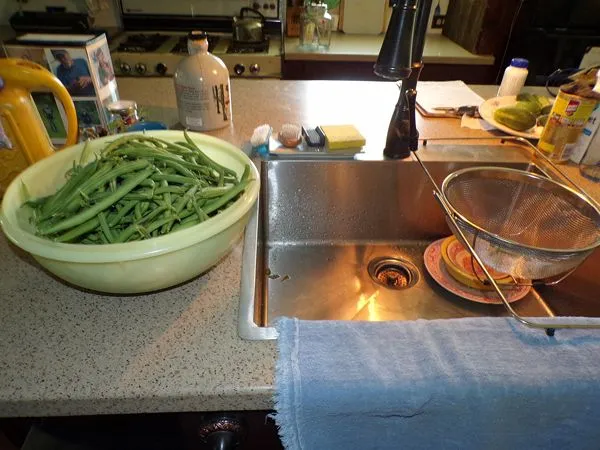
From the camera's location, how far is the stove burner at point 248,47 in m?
2.04

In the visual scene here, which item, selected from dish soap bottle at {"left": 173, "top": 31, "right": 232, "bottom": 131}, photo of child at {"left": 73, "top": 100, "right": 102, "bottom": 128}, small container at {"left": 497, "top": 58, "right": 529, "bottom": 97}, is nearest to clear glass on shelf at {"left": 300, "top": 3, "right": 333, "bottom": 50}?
small container at {"left": 497, "top": 58, "right": 529, "bottom": 97}

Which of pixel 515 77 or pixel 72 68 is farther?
pixel 515 77

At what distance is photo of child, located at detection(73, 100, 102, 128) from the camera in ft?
2.72

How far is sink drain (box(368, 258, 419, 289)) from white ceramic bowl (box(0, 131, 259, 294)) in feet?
1.52

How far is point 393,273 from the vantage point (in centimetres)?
89

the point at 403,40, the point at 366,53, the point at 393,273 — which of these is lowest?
the point at 393,273

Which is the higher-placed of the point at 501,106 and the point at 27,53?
the point at 27,53

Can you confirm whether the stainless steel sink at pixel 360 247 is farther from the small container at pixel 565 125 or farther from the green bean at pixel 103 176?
the green bean at pixel 103 176

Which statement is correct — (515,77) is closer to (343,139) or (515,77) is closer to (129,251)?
(343,139)

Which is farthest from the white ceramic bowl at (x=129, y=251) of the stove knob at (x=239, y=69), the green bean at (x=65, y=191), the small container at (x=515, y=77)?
the stove knob at (x=239, y=69)

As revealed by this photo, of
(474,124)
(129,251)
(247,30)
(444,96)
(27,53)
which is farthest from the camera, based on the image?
(247,30)

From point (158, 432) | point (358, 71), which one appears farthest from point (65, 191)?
point (358, 71)

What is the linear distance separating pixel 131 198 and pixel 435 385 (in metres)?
0.42

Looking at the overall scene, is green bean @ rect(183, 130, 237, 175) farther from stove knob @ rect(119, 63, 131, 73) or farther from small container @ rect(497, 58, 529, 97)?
stove knob @ rect(119, 63, 131, 73)
